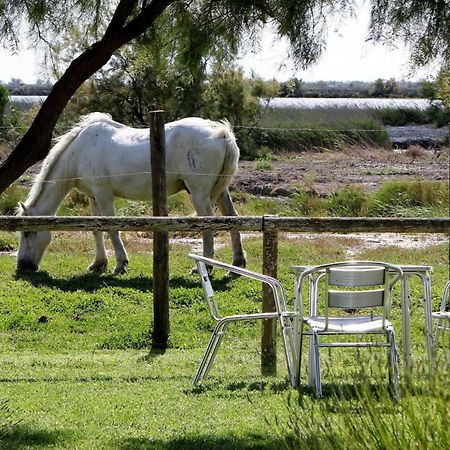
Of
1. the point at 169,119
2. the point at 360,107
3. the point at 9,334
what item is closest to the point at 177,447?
the point at 9,334

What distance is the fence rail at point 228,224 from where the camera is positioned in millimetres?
8633

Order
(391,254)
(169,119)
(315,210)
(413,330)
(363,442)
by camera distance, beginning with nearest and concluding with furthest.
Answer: (363,442)
(413,330)
(391,254)
(315,210)
(169,119)

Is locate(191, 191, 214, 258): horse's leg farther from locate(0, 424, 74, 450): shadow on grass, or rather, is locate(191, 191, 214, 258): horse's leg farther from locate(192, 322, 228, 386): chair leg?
locate(0, 424, 74, 450): shadow on grass

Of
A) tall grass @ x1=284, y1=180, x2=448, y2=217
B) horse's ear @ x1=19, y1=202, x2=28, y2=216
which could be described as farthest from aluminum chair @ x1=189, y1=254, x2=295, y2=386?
tall grass @ x1=284, y1=180, x2=448, y2=217

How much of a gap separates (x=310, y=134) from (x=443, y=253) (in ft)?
52.2

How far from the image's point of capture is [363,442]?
410 centimetres

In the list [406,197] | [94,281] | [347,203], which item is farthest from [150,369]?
[406,197]

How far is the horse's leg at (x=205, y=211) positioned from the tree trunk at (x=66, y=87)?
292 inches

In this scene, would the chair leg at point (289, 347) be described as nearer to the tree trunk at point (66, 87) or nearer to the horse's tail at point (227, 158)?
the tree trunk at point (66, 87)

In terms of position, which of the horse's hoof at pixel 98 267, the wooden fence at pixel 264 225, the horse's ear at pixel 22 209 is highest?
the wooden fence at pixel 264 225

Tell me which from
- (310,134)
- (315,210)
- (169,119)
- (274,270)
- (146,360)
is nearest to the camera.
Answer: (274,270)

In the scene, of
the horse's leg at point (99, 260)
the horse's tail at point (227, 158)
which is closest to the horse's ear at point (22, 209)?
the horse's leg at point (99, 260)

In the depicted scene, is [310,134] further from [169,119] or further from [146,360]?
[146,360]

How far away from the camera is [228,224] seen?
871 cm
